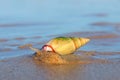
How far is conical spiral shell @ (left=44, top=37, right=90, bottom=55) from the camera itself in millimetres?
4219

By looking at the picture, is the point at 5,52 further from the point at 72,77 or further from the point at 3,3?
the point at 3,3

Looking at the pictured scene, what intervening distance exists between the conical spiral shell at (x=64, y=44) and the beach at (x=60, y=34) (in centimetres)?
9

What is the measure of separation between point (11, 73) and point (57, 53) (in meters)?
0.70

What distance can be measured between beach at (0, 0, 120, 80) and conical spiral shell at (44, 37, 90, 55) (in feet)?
0.29

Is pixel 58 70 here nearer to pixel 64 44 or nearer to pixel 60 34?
pixel 64 44

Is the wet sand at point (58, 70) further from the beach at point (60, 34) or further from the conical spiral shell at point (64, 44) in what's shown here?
the conical spiral shell at point (64, 44)

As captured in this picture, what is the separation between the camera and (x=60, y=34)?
20.3ft

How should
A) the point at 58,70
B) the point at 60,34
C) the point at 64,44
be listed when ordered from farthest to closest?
the point at 60,34 < the point at 64,44 < the point at 58,70

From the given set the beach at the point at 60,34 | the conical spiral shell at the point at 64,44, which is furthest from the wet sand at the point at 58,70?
the conical spiral shell at the point at 64,44

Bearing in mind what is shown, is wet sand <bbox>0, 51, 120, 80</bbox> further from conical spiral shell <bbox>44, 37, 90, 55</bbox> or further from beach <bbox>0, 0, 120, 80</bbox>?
conical spiral shell <bbox>44, 37, 90, 55</bbox>

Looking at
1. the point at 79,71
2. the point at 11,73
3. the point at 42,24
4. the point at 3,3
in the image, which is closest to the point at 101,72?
the point at 79,71

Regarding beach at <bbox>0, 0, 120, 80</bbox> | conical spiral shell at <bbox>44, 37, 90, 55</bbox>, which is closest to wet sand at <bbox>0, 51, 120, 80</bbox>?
beach at <bbox>0, 0, 120, 80</bbox>

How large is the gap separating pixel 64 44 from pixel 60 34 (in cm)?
193

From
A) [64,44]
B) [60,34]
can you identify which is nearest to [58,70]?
[64,44]
